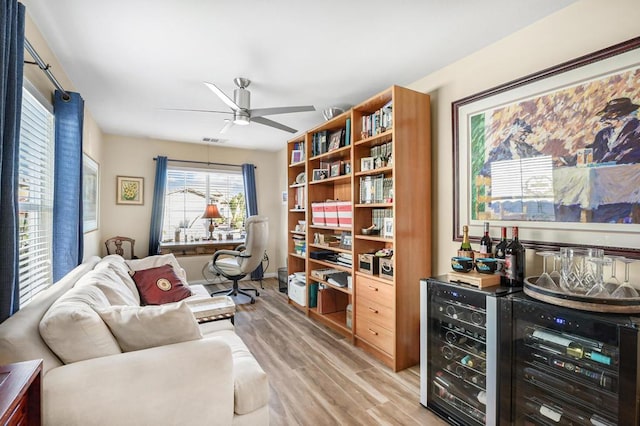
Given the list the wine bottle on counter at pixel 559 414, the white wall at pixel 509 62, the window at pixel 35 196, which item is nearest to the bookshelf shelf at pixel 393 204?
the white wall at pixel 509 62

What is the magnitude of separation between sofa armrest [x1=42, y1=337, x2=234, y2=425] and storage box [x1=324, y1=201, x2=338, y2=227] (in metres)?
2.09

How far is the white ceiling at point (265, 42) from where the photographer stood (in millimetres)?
1866

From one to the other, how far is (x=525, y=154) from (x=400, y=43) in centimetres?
118

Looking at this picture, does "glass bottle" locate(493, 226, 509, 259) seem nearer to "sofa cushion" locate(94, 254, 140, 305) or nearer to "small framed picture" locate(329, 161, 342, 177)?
"small framed picture" locate(329, 161, 342, 177)

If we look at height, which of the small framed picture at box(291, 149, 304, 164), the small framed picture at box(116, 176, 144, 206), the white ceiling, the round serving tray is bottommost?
the round serving tray

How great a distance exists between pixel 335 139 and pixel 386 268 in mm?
1582

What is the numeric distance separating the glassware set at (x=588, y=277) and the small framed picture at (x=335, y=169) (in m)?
2.14

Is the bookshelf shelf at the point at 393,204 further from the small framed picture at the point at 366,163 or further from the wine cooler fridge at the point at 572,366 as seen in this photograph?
the wine cooler fridge at the point at 572,366

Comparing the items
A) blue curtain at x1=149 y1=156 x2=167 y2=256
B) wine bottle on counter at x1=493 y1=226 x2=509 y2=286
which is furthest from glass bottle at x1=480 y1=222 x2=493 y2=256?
blue curtain at x1=149 y1=156 x2=167 y2=256

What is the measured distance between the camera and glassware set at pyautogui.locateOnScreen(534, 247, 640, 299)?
146 cm

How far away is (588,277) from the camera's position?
5.25 feet

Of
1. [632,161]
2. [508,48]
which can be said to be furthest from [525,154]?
[508,48]

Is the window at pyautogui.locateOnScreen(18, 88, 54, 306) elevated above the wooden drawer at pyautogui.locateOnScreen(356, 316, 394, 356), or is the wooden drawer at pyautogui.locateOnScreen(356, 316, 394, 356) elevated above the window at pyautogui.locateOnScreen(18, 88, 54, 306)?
the window at pyautogui.locateOnScreen(18, 88, 54, 306)

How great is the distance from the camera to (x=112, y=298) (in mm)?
1953
